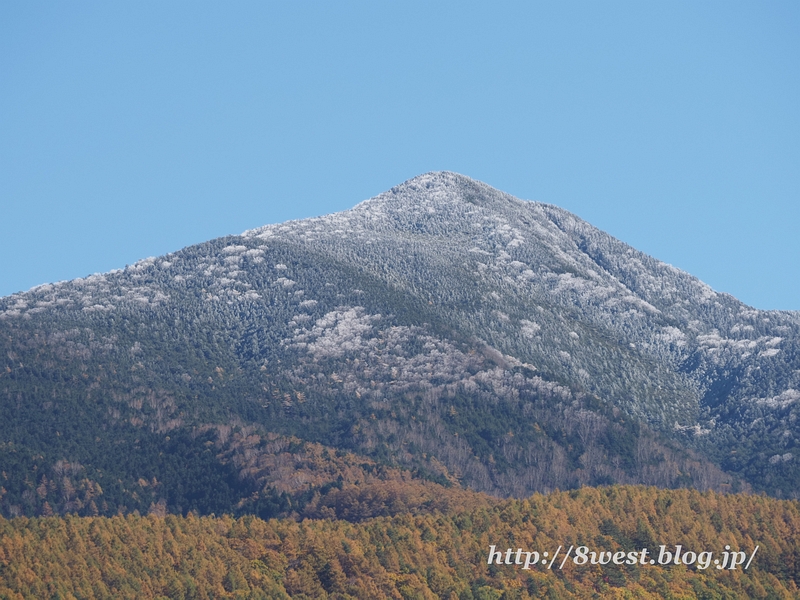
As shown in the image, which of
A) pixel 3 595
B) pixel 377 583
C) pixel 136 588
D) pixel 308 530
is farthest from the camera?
pixel 308 530

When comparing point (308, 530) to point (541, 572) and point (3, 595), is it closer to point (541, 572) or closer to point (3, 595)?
point (541, 572)

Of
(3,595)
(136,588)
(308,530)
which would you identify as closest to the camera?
(3,595)

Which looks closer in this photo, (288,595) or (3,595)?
(3,595)

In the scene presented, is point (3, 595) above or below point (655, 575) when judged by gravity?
below

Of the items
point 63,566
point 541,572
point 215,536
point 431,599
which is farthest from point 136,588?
point 541,572

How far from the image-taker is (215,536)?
19512cm

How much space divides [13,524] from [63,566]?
18431 millimetres

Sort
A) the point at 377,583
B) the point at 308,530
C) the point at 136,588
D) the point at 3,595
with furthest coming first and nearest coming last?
1. the point at 308,530
2. the point at 377,583
3. the point at 136,588
4. the point at 3,595

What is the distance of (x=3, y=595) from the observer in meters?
161

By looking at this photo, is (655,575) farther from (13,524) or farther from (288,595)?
(13,524)

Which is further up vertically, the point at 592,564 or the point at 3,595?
the point at 592,564

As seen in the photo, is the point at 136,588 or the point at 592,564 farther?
the point at 592,564

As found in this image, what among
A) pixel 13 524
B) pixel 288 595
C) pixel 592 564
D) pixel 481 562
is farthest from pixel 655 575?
pixel 13 524

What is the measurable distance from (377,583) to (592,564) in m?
33.2
